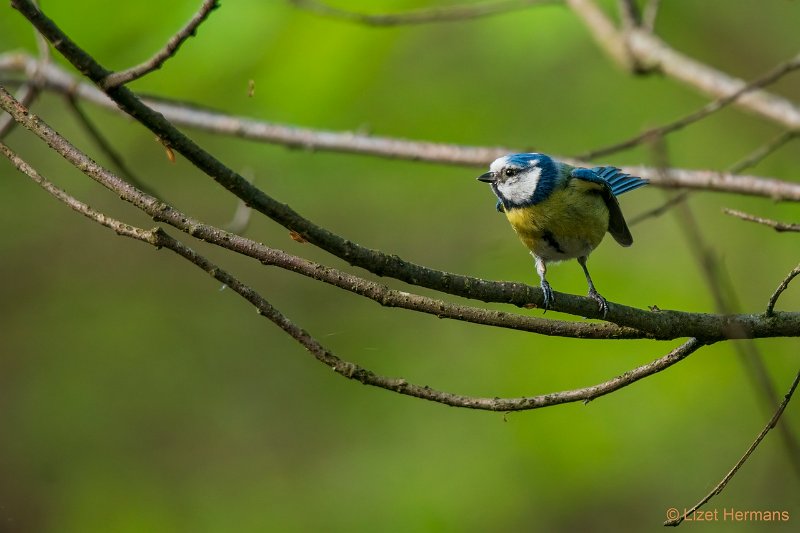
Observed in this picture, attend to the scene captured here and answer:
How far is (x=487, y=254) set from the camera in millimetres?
5891

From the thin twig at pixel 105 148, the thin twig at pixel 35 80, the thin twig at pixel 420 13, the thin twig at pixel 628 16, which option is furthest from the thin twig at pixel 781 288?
the thin twig at pixel 35 80

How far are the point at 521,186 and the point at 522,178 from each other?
56 millimetres

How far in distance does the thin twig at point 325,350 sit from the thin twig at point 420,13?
281cm

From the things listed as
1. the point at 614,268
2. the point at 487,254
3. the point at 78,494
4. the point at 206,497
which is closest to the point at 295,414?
the point at 206,497

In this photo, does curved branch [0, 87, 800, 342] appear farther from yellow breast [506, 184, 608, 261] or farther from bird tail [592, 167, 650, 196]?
bird tail [592, 167, 650, 196]

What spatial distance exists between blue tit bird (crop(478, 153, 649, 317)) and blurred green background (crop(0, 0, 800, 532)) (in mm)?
858

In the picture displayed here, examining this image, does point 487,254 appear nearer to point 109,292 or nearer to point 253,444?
point 253,444

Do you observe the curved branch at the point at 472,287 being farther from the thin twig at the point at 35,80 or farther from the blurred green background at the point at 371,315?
the thin twig at the point at 35,80

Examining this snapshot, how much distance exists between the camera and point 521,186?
168 inches

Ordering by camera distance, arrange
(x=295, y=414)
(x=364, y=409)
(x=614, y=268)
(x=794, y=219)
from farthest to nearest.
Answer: (x=295, y=414) → (x=364, y=409) → (x=614, y=268) → (x=794, y=219)

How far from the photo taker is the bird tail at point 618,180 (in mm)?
4426

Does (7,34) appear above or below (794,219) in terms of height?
above

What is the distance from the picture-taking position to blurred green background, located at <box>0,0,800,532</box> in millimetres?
5312

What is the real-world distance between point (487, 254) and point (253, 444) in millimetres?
2970
